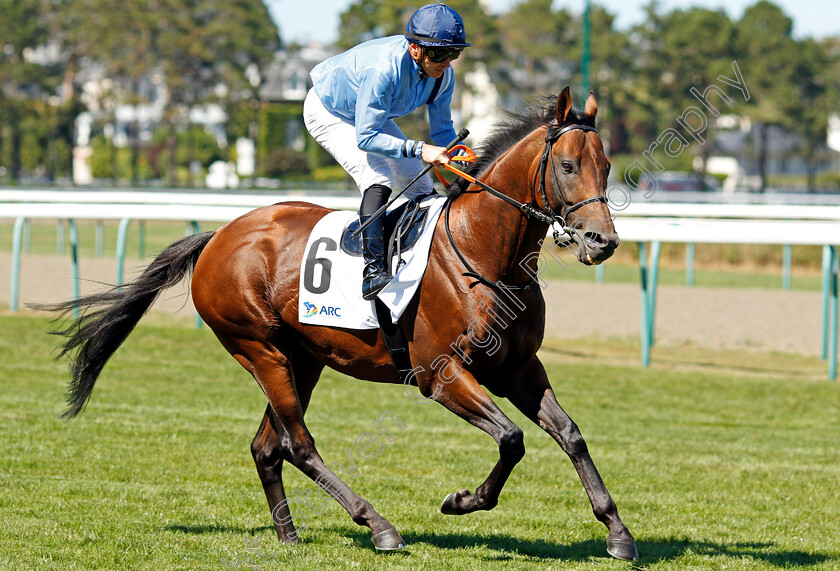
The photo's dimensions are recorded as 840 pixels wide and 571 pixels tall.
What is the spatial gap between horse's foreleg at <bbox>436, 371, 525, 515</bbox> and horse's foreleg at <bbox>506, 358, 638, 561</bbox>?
0.14m

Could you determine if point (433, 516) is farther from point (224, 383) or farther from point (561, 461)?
point (224, 383)

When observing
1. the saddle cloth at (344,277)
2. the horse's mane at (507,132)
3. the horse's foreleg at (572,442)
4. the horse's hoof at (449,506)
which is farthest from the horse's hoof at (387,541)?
the horse's mane at (507,132)

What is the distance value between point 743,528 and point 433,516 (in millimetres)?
1505

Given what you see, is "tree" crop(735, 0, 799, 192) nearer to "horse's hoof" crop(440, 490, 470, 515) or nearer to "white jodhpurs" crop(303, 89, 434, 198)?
"white jodhpurs" crop(303, 89, 434, 198)

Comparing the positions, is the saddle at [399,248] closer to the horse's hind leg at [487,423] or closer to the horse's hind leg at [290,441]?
the horse's hind leg at [487,423]

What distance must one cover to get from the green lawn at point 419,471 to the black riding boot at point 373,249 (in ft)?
3.69

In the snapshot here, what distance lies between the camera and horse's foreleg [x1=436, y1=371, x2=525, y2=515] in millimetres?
Answer: 3980

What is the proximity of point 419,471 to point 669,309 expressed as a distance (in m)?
7.56

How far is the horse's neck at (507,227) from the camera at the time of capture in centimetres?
→ 412

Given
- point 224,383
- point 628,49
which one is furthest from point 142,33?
point 224,383

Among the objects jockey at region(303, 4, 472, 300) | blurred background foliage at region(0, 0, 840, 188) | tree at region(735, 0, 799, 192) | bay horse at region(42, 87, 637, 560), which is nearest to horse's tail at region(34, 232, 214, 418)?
bay horse at region(42, 87, 637, 560)

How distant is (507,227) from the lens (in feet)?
13.6

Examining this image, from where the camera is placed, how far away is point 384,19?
1619 inches

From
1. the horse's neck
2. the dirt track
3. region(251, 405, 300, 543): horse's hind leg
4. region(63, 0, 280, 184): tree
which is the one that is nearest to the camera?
the horse's neck
